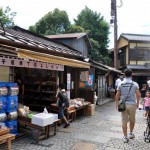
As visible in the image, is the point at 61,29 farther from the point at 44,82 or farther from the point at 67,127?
the point at 67,127

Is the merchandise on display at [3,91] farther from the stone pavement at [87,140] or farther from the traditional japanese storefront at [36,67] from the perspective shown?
the stone pavement at [87,140]

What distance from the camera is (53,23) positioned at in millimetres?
38562

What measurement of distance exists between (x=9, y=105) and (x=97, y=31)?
28.0 meters

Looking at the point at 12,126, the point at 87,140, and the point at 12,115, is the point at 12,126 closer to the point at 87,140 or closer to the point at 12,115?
the point at 12,115

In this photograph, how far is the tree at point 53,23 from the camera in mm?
38062

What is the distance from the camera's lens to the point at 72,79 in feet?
45.5

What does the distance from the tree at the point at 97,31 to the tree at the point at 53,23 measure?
3.63m

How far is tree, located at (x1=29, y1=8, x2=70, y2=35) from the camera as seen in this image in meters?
38.1

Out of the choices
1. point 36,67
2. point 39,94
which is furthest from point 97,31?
point 36,67

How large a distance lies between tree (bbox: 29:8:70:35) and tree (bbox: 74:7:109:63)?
3.63 metres

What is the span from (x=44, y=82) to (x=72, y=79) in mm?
3045

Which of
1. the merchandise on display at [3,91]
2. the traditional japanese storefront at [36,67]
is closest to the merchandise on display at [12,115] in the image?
the merchandise on display at [3,91]

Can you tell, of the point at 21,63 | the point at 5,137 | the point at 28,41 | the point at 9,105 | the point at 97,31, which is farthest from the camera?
the point at 97,31

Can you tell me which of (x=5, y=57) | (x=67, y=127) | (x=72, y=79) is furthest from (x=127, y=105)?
(x=72, y=79)
